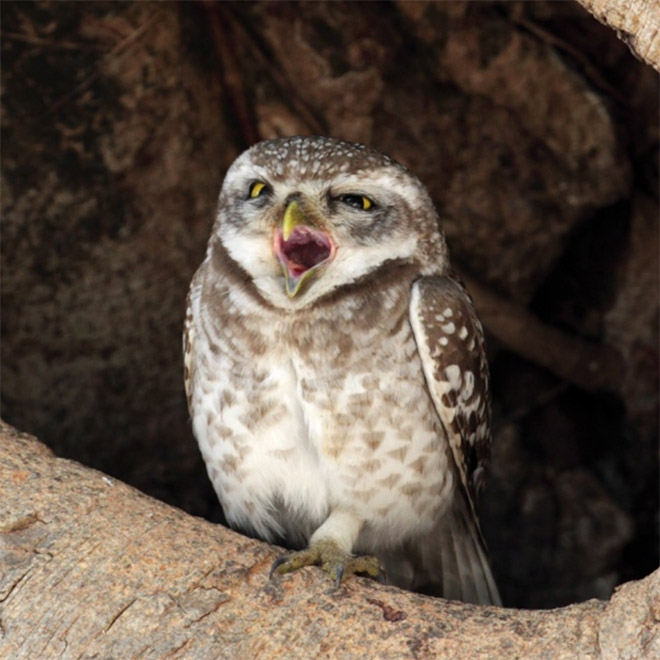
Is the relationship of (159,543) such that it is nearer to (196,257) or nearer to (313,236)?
(313,236)

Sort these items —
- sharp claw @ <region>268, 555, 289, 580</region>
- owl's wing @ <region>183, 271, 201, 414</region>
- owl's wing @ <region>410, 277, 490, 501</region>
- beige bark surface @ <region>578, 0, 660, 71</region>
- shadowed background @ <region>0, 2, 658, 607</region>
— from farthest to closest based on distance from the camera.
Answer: shadowed background @ <region>0, 2, 658, 607</region> < owl's wing @ <region>183, 271, 201, 414</region> < owl's wing @ <region>410, 277, 490, 501</region> < sharp claw @ <region>268, 555, 289, 580</region> < beige bark surface @ <region>578, 0, 660, 71</region>

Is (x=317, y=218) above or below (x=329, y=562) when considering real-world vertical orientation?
above

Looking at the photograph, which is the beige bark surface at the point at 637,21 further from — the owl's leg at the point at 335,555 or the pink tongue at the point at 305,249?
the owl's leg at the point at 335,555

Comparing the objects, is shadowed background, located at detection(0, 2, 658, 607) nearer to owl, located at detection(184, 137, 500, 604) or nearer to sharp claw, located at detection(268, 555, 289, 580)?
owl, located at detection(184, 137, 500, 604)

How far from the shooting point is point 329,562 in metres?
2.62

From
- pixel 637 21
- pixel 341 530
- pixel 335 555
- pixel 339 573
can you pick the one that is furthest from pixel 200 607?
pixel 637 21

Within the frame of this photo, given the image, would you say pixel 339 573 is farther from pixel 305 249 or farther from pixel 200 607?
pixel 305 249

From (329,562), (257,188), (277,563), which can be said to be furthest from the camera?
(257,188)

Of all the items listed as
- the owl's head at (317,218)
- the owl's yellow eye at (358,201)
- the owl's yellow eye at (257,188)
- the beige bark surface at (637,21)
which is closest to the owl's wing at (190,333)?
the owl's head at (317,218)

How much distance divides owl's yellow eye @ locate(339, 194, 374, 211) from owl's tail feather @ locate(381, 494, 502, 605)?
34.5 inches

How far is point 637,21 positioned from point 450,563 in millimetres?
1705

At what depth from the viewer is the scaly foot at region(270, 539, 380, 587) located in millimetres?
2449

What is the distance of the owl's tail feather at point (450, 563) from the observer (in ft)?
10.9

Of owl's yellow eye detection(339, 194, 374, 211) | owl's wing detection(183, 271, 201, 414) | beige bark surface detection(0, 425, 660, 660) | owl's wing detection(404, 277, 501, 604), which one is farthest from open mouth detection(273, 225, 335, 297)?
beige bark surface detection(0, 425, 660, 660)
